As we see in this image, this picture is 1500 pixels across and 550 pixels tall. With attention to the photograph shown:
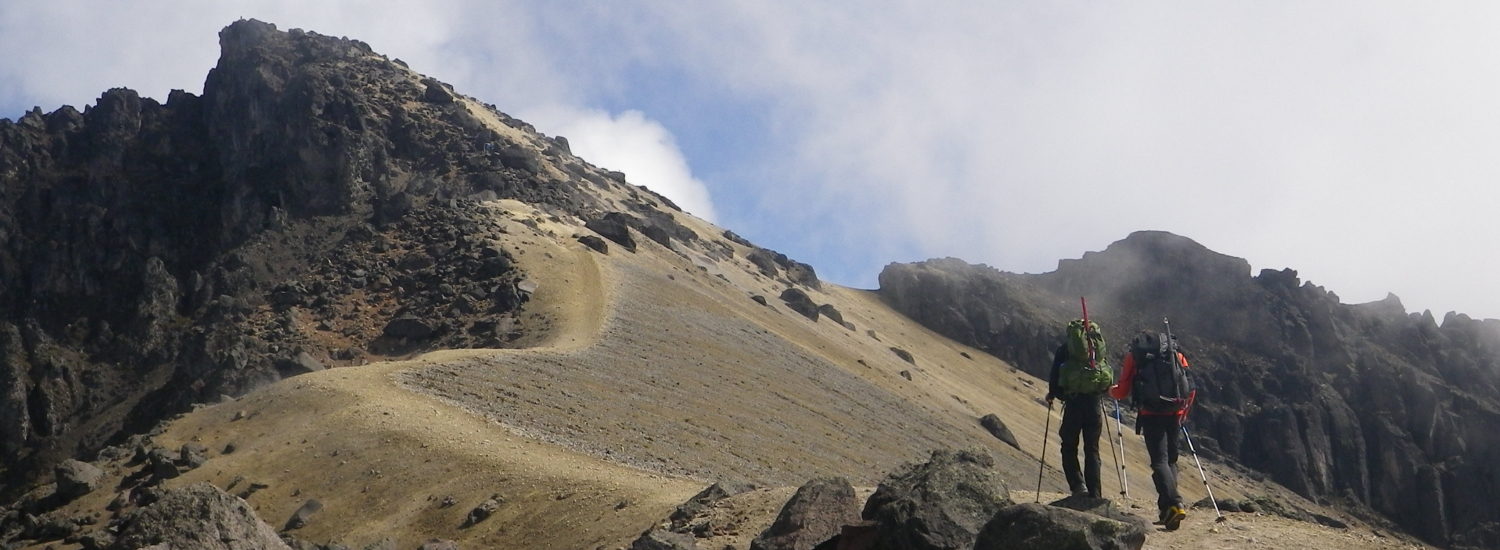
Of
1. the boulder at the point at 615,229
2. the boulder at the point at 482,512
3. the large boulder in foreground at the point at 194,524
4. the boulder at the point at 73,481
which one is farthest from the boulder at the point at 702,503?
Answer: the boulder at the point at 615,229

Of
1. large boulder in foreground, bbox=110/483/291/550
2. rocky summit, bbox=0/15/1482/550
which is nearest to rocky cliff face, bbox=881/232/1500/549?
rocky summit, bbox=0/15/1482/550

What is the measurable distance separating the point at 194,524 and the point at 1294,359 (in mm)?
112548

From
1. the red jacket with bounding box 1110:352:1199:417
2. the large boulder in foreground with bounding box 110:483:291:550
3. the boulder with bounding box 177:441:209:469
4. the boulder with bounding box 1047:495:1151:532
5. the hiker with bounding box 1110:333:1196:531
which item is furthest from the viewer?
the boulder with bounding box 177:441:209:469

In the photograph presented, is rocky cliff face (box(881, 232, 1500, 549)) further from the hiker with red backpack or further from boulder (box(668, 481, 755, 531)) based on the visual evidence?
the hiker with red backpack

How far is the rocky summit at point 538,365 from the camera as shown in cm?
1841

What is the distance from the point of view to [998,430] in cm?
5662

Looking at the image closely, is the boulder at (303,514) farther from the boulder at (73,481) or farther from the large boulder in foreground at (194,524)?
the large boulder in foreground at (194,524)

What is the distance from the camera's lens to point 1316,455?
99.7 m

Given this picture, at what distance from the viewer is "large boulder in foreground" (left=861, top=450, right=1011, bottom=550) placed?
39.2 feet

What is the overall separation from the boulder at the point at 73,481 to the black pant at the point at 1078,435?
A: 69.0 feet

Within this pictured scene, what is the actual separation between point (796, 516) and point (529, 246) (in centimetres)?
4346

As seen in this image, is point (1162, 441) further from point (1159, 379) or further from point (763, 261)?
point (763, 261)

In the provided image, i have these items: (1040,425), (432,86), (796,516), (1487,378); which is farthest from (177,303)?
(1487,378)

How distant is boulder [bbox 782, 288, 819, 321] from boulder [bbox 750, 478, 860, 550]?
55.7 meters
